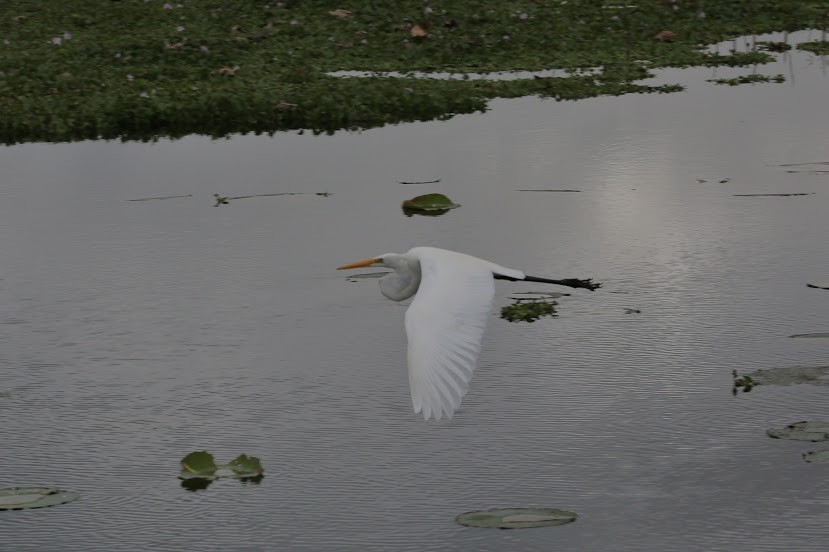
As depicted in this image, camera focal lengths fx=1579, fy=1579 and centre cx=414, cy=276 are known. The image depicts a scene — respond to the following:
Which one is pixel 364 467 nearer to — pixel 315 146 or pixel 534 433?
pixel 534 433

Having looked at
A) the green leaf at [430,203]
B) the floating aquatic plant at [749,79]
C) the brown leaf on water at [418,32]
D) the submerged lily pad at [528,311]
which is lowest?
the submerged lily pad at [528,311]

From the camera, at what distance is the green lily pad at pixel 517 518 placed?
A: 5.61 metres

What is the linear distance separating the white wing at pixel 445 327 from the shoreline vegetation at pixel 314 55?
27.1 ft

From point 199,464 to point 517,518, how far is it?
54.2 inches

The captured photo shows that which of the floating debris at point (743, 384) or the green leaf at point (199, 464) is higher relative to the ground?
the floating debris at point (743, 384)

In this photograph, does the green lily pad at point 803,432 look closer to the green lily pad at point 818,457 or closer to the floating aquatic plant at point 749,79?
the green lily pad at point 818,457

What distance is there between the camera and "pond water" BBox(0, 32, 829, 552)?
5887 millimetres

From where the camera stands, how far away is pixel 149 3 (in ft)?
71.1

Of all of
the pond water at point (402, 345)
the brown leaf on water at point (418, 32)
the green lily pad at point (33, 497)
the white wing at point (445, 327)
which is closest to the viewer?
the white wing at point (445, 327)

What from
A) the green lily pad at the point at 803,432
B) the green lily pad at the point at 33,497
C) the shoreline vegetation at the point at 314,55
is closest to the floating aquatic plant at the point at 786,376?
the green lily pad at the point at 803,432

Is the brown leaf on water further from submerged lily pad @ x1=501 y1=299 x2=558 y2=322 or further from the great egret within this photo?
the great egret

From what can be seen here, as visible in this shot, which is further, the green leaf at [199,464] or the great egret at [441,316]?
the green leaf at [199,464]

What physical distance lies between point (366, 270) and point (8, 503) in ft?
13.4

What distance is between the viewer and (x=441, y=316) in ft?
20.0
